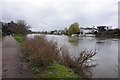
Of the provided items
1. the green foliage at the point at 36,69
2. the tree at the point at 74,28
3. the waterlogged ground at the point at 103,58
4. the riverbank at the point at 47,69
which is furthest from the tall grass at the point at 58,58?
the tree at the point at 74,28

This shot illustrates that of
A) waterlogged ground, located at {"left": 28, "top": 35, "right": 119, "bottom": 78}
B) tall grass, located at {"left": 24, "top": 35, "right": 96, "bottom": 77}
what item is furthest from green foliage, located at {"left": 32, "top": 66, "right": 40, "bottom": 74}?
waterlogged ground, located at {"left": 28, "top": 35, "right": 119, "bottom": 78}

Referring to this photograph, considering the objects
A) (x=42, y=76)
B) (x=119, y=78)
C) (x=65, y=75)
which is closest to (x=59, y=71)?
(x=65, y=75)

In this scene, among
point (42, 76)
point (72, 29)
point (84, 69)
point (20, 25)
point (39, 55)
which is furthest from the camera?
point (72, 29)

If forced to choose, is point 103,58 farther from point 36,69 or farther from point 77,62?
point 36,69

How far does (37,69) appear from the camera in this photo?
1120 centimetres

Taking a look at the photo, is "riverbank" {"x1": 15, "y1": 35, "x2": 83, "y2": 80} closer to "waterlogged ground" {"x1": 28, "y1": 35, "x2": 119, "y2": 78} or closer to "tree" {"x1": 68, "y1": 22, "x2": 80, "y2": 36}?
"waterlogged ground" {"x1": 28, "y1": 35, "x2": 119, "y2": 78}

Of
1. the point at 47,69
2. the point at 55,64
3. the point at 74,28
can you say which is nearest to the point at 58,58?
the point at 55,64

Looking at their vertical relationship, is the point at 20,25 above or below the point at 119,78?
above

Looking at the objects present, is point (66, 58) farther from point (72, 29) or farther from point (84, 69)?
point (72, 29)

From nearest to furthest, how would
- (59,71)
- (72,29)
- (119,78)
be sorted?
(59,71) → (119,78) → (72,29)

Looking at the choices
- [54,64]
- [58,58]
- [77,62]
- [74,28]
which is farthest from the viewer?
[74,28]

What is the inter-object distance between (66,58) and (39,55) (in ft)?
9.23

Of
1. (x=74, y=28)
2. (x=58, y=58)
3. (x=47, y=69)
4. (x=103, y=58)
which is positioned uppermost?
(x=74, y=28)

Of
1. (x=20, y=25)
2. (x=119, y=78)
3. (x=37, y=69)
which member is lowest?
(x=119, y=78)
